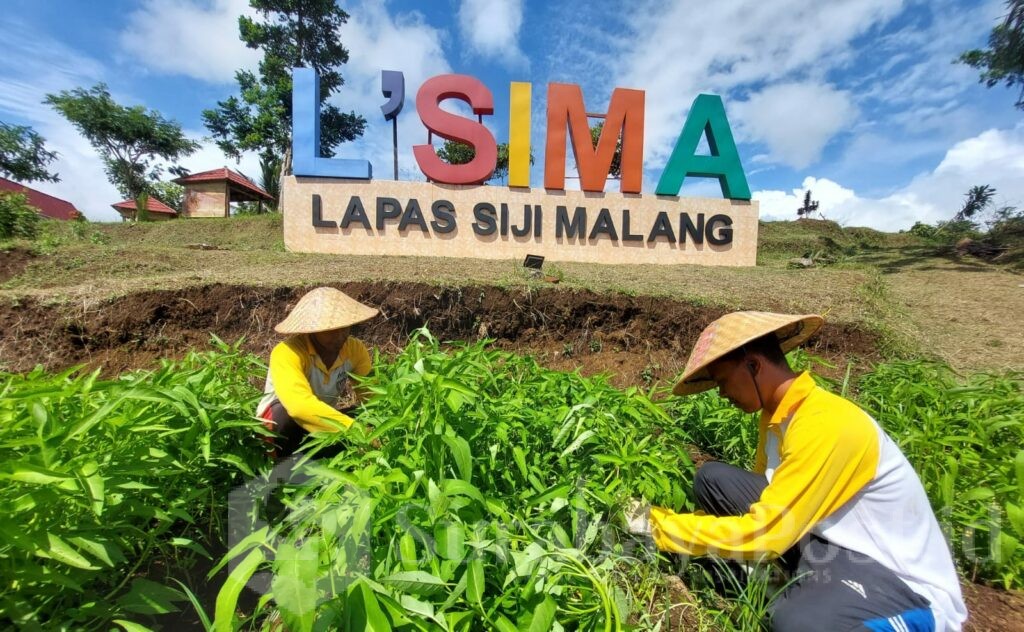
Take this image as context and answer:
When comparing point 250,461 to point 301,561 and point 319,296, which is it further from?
point 301,561

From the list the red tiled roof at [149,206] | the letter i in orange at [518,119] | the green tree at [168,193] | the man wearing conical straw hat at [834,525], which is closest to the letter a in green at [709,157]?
the letter i in orange at [518,119]

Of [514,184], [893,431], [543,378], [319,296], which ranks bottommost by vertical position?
[893,431]

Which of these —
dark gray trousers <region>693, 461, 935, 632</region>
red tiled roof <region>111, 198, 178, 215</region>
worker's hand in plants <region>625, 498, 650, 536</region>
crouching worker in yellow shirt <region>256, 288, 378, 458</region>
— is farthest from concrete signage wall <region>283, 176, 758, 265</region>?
red tiled roof <region>111, 198, 178, 215</region>

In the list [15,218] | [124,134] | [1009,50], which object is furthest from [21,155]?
[1009,50]

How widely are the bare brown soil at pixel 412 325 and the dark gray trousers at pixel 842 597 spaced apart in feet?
8.25

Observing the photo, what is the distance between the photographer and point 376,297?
457 cm

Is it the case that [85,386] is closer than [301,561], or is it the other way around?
[301,561]

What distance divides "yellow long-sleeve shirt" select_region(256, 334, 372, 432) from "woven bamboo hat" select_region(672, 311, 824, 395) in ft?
4.33

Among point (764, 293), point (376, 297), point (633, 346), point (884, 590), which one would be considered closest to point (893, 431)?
point (884, 590)

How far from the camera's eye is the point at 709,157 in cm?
877

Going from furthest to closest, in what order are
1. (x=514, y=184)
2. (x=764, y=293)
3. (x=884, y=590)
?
(x=514, y=184), (x=764, y=293), (x=884, y=590)

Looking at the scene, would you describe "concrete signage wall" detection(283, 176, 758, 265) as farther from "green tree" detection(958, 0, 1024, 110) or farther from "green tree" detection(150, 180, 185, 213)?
"green tree" detection(150, 180, 185, 213)

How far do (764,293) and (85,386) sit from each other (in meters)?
6.20

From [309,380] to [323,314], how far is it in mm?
403
